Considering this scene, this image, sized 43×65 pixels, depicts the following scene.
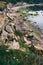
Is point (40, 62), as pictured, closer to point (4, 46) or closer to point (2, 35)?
point (4, 46)

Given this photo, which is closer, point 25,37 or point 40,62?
point 40,62

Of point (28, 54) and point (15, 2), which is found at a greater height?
point (28, 54)

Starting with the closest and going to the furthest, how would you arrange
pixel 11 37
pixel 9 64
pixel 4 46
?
pixel 9 64 < pixel 4 46 < pixel 11 37

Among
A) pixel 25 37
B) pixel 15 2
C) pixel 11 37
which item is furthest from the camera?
pixel 15 2

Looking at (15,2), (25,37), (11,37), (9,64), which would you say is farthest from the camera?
(15,2)

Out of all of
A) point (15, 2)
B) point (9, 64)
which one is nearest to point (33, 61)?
point (9, 64)

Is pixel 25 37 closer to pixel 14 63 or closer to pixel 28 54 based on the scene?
pixel 28 54

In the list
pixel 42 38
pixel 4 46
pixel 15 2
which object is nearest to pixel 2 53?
pixel 4 46

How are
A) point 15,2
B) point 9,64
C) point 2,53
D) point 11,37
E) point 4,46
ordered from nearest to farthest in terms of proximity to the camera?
point 9,64 < point 2,53 < point 4,46 < point 11,37 < point 15,2

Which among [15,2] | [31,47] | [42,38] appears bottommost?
[15,2]
